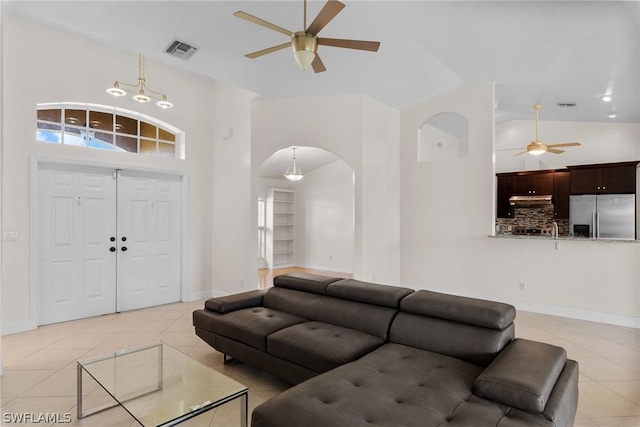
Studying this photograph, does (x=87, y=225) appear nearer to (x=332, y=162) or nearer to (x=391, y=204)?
(x=391, y=204)

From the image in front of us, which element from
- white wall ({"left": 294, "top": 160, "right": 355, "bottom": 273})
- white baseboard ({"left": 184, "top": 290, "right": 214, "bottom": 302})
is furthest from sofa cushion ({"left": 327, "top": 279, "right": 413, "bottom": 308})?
white wall ({"left": 294, "top": 160, "right": 355, "bottom": 273})

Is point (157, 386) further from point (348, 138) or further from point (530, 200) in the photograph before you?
point (530, 200)

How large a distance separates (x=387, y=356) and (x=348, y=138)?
3.79 meters

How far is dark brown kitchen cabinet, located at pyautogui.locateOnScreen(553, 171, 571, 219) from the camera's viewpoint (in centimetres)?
761

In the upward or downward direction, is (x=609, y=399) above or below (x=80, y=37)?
below

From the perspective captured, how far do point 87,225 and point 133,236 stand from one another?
0.62 meters

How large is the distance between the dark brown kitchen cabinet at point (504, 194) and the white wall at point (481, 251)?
3.38m

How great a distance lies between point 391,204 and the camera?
625cm

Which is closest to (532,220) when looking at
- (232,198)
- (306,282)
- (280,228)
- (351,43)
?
(280,228)

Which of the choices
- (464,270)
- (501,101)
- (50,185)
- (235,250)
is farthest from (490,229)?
(50,185)

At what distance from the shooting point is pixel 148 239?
541 centimetres

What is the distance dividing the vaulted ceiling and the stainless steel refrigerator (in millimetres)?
2397

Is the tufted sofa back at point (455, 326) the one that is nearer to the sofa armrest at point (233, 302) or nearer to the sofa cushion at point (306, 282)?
the sofa cushion at point (306, 282)

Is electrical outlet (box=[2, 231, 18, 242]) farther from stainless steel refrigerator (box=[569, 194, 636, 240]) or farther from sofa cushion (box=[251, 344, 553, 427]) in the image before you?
stainless steel refrigerator (box=[569, 194, 636, 240])
